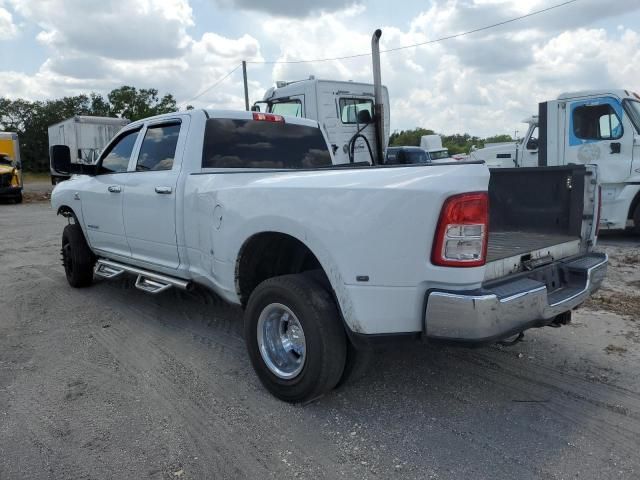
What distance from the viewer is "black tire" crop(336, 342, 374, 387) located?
3166mm

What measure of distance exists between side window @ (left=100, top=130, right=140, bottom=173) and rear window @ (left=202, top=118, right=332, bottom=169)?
120cm

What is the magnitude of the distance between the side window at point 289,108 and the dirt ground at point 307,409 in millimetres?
7837

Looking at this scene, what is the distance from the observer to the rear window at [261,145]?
176 inches

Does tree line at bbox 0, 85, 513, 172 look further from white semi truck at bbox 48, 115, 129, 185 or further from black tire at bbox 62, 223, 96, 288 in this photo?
black tire at bbox 62, 223, 96, 288

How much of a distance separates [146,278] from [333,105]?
7.97 m

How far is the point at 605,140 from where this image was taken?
9.28 meters

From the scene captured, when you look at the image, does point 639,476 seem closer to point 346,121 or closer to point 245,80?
point 346,121

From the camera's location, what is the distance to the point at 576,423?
10.2 ft

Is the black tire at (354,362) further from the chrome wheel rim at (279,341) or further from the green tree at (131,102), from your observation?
the green tree at (131,102)

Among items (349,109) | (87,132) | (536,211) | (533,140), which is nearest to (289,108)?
(349,109)

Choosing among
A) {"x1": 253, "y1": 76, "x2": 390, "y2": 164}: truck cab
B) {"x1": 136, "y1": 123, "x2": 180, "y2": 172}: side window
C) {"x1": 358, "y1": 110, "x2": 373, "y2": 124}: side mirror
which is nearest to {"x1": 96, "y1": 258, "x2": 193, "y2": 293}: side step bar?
{"x1": 136, "y1": 123, "x2": 180, "y2": 172}: side window

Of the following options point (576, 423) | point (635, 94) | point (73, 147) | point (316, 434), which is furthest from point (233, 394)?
point (73, 147)

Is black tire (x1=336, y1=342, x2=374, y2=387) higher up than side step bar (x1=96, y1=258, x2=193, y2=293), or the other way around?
side step bar (x1=96, y1=258, x2=193, y2=293)

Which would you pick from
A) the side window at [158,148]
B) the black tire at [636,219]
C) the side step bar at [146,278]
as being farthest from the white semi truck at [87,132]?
the black tire at [636,219]
